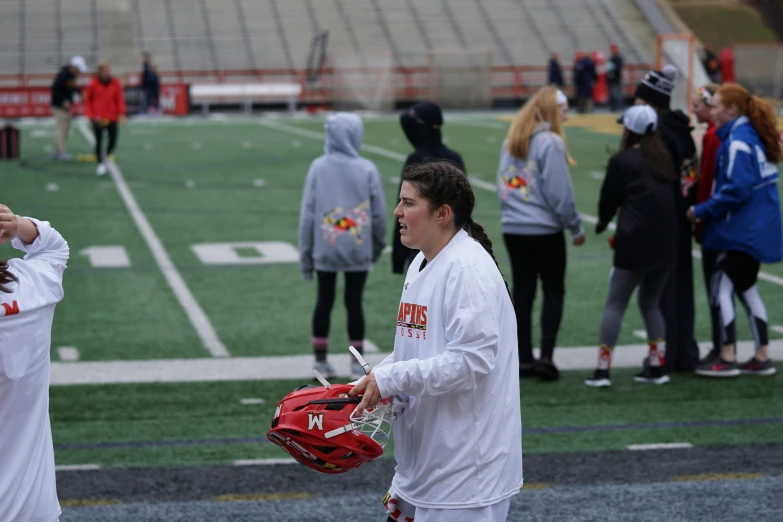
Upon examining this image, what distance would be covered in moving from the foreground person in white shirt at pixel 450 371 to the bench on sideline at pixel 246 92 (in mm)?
38685

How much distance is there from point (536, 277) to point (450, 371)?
4.85 metres

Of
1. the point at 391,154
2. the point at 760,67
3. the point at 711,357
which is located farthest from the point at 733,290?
the point at 760,67

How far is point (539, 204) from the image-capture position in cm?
820

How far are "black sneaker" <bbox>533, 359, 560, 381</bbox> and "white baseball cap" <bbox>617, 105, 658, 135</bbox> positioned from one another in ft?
5.72

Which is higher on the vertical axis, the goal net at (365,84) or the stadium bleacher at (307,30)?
the stadium bleacher at (307,30)

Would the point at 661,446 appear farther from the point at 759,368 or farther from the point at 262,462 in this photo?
the point at 262,462

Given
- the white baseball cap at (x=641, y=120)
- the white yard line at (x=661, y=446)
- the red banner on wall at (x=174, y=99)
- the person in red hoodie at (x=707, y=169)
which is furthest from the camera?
the red banner on wall at (x=174, y=99)

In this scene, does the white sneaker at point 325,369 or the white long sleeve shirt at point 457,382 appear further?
the white sneaker at point 325,369

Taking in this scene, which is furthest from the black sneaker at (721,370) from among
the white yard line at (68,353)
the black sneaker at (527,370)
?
the white yard line at (68,353)

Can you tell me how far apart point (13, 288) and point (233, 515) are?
2.44 meters

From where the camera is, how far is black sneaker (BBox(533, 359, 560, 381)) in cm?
850

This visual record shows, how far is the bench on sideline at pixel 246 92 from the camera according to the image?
41875 millimetres

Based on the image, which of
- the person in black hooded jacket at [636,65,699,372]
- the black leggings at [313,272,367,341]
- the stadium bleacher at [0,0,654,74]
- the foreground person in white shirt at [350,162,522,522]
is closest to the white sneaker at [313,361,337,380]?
the black leggings at [313,272,367,341]

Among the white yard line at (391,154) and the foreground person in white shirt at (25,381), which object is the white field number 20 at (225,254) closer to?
the white yard line at (391,154)
